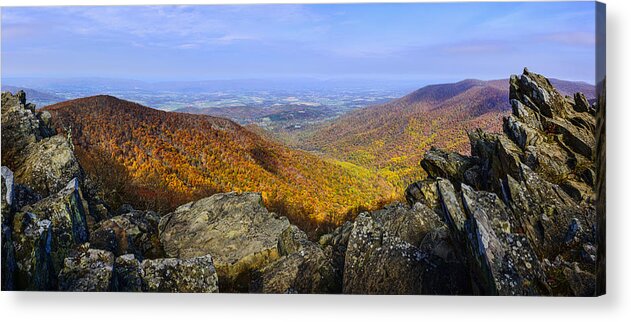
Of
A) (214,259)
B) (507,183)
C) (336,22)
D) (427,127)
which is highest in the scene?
(336,22)

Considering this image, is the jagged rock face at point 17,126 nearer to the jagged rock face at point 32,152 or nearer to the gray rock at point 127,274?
the jagged rock face at point 32,152

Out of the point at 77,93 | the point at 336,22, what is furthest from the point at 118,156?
the point at 336,22

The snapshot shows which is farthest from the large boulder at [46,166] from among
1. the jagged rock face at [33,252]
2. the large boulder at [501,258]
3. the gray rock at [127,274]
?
the large boulder at [501,258]

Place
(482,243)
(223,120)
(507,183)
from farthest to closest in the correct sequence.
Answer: (223,120) < (507,183) < (482,243)

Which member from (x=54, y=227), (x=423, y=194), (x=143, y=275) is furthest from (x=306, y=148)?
(x=54, y=227)

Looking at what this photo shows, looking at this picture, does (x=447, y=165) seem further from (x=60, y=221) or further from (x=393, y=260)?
(x=60, y=221)

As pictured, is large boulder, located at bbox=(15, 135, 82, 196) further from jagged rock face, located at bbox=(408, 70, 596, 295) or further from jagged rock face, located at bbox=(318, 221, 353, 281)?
jagged rock face, located at bbox=(408, 70, 596, 295)

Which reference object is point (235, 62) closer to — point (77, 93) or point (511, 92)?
point (77, 93)
